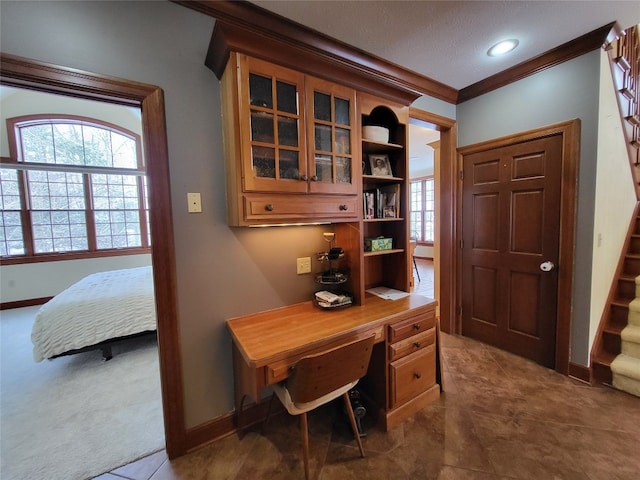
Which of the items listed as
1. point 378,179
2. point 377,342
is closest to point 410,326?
point 377,342

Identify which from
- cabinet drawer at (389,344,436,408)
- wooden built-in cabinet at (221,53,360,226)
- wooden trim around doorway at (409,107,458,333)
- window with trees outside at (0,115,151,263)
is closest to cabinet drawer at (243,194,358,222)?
wooden built-in cabinet at (221,53,360,226)

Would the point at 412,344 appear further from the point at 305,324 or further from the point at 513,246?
the point at 513,246

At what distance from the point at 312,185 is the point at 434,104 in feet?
6.02

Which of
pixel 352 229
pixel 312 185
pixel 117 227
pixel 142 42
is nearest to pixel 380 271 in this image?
pixel 352 229

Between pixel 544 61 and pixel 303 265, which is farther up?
pixel 544 61

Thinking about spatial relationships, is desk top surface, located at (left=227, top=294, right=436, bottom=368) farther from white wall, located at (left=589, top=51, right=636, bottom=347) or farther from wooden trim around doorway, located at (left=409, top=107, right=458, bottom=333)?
white wall, located at (left=589, top=51, right=636, bottom=347)

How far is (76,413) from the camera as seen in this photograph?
1915mm

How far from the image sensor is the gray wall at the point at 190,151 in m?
1.21

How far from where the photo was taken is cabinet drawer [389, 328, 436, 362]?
5.50 feet

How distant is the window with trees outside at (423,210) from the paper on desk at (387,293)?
608cm

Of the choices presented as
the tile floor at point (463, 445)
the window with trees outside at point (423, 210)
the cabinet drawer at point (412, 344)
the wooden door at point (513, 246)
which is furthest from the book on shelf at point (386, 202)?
the window with trees outside at point (423, 210)

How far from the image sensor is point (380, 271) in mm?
2293

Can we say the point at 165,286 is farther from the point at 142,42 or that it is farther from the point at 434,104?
the point at 434,104

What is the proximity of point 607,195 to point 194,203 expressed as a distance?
303 centimetres
